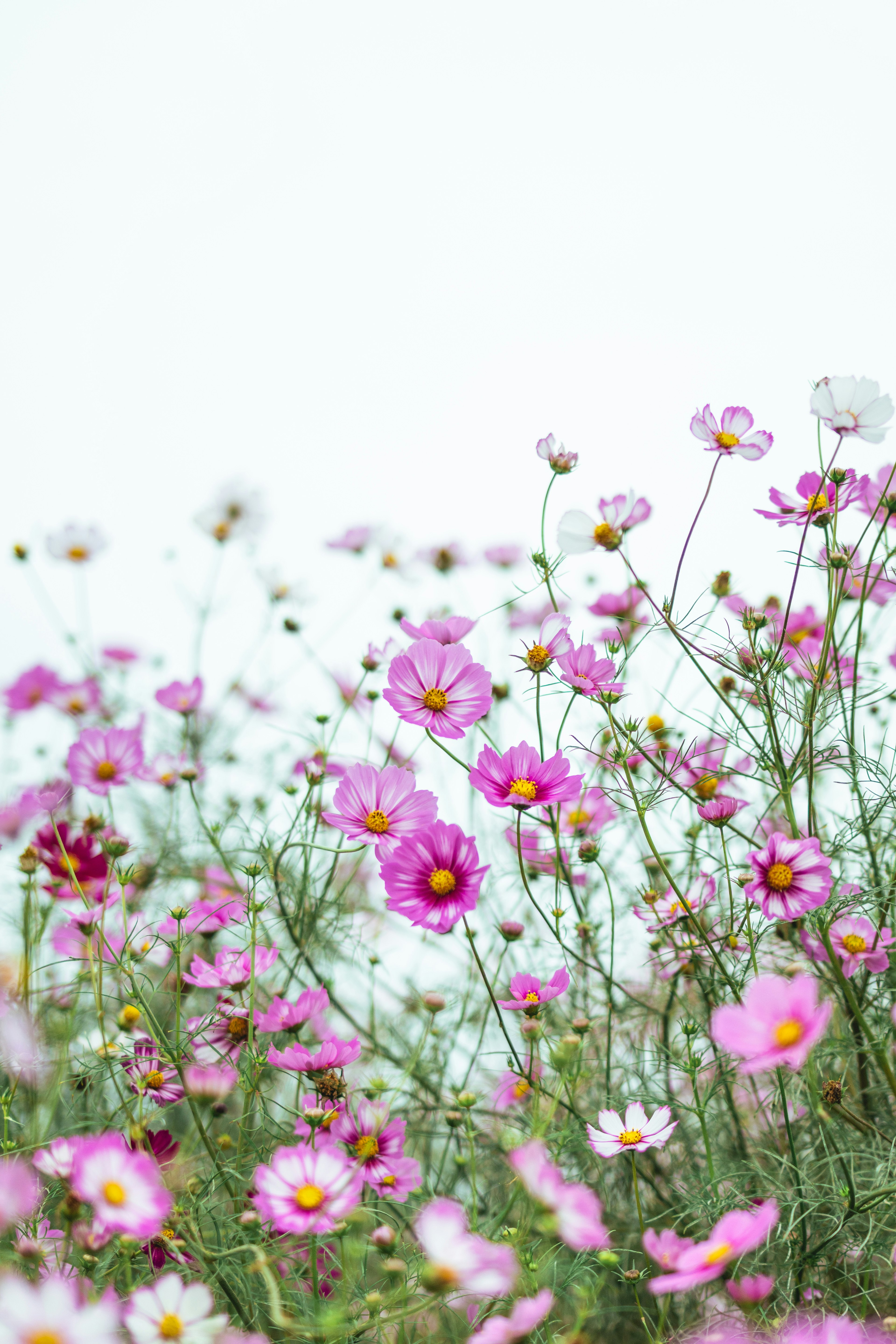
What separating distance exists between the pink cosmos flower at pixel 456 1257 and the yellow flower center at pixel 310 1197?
0.30 ft

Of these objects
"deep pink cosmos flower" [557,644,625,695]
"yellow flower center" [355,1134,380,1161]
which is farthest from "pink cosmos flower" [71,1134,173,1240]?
"deep pink cosmos flower" [557,644,625,695]

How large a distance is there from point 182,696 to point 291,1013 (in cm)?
51

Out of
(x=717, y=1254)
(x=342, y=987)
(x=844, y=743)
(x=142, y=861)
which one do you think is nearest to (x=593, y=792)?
(x=844, y=743)

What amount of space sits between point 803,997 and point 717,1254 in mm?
118

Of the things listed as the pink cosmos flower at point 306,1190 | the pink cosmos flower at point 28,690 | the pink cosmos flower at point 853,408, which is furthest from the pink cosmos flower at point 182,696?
the pink cosmos flower at point 853,408

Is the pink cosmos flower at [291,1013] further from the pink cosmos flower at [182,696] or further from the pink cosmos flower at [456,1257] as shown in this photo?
the pink cosmos flower at [182,696]

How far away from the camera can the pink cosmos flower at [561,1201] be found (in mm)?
348

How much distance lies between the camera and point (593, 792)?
83 centimetres

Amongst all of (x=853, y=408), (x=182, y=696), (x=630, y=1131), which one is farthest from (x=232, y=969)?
(x=853, y=408)

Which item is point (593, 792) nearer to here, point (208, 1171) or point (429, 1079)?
point (429, 1079)

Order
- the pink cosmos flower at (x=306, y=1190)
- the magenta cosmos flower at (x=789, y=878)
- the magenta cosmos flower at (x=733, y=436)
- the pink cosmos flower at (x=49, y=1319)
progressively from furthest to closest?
1. the magenta cosmos flower at (x=733, y=436)
2. the magenta cosmos flower at (x=789, y=878)
3. the pink cosmos flower at (x=306, y=1190)
4. the pink cosmos flower at (x=49, y=1319)

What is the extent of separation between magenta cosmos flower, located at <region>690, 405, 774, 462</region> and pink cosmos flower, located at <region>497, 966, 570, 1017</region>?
40 cm

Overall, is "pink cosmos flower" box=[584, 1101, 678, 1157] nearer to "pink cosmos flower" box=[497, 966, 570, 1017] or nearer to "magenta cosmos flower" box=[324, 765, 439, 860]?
"pink cosmos flower" box=[497, 966, 570, 1017]

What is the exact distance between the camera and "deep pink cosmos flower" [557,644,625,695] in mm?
622
